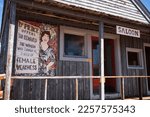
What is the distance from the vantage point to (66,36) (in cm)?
862

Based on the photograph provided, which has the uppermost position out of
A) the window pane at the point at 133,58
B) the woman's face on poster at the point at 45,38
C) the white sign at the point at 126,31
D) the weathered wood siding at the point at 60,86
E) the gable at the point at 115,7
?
the gable at the point at 115,7

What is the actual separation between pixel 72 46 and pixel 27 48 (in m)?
2.21

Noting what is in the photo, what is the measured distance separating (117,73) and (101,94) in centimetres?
299

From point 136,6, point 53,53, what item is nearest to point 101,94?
point 53,53

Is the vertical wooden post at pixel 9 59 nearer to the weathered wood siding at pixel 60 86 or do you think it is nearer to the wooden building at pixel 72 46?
the wooden building at pixel 72 46

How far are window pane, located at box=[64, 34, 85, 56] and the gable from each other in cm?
144

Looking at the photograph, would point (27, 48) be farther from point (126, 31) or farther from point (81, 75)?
point (126, 31)

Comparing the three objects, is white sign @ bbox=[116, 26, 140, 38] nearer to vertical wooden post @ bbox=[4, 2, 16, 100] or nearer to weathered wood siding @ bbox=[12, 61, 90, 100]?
weathered wood siding @ bbox=[12, 61, 90, 100]

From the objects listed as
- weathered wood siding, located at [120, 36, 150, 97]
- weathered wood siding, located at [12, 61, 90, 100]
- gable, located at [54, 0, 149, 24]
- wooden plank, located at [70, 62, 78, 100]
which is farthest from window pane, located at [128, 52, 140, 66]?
wooden plank, located at [70, 62, 78, 100]

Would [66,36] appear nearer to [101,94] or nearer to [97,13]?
[97,13]

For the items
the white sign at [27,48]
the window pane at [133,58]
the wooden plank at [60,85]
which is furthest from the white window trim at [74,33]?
the window pane at [133,58]

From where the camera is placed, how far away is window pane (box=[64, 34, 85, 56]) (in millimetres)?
8562

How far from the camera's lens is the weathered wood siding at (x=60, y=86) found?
7.14m

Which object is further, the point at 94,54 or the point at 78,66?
the point at 94,54
